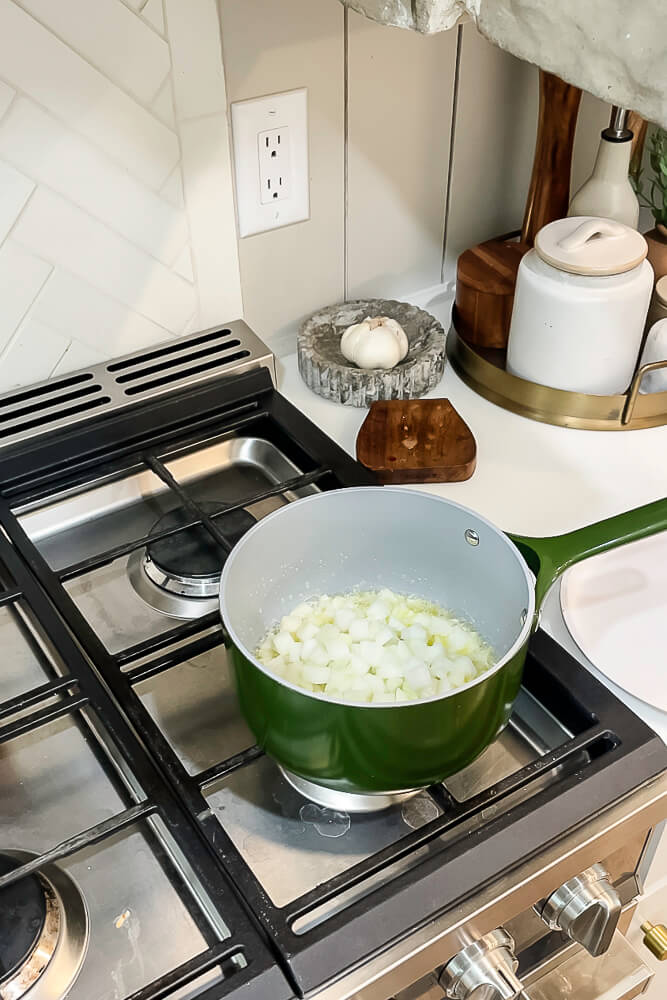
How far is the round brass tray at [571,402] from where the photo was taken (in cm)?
104

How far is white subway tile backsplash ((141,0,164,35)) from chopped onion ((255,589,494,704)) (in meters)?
0.53

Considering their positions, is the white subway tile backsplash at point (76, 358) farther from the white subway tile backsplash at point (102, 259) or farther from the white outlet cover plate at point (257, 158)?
the white outlet cover plate at point (257, 158)

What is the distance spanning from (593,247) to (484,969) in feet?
2.17

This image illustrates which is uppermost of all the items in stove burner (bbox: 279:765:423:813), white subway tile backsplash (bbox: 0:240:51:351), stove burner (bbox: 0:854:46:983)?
white subway tile backsplash (bbox: 0:240:51:351)

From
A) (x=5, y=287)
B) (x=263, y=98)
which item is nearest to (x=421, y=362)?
(x=263, y=98)

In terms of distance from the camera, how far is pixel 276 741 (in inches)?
26.4

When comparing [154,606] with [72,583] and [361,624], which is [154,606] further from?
[361,624]

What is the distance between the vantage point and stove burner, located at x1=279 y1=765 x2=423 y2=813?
0.72 m

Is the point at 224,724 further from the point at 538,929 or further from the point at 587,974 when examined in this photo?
the point at 587,974

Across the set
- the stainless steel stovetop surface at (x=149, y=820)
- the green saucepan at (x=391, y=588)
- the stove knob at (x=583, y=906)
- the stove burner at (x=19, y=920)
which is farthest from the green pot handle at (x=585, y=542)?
the stove burner at (x=19, y=920)

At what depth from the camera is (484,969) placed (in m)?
0.68

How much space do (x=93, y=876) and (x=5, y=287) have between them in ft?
1.78

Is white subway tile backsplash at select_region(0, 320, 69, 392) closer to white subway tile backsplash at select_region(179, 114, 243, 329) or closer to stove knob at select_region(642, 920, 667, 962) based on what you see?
white subway tile backsplash at select_region(179, 114, 243, 329)

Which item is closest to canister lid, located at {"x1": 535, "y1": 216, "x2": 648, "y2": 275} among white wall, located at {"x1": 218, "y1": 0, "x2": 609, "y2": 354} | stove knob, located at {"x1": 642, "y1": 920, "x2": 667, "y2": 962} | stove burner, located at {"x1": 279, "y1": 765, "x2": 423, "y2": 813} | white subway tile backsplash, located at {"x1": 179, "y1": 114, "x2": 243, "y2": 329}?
white wall, located at {"x1": 218, "y1": 0, "x2": 609, "y2": 354}
